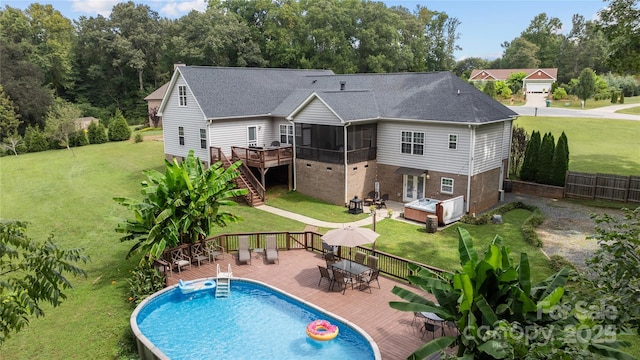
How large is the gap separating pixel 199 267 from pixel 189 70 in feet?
60.7

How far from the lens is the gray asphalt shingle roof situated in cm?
2616

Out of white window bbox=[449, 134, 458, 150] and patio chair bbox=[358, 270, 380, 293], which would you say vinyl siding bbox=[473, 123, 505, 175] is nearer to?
white window bbox=[449, 134, 458, 150]

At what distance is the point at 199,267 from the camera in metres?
17.7

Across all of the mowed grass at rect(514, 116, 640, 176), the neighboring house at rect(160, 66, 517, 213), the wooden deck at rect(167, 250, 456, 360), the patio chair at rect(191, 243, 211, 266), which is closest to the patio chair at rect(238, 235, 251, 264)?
the wooden deck at rect(167, 250, 456, 360)

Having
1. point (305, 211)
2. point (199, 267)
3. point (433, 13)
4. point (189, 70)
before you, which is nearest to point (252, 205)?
point (305, 211)

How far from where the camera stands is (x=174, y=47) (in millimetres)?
69438

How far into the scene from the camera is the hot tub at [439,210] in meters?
23.1

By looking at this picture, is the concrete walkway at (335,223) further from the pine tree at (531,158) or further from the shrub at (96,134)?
the shrub at (96,134)

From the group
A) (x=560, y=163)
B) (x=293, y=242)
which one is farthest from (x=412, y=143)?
(x=293, y=242)

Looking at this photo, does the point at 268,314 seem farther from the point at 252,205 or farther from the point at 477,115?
the point at 477,115

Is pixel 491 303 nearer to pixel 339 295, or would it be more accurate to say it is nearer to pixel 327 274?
pixel 339 295

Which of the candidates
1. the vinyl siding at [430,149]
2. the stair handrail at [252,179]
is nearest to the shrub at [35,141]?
the stair handrail at [252,179]

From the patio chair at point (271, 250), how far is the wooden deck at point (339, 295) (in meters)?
0.29

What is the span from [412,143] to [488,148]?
4442mm
